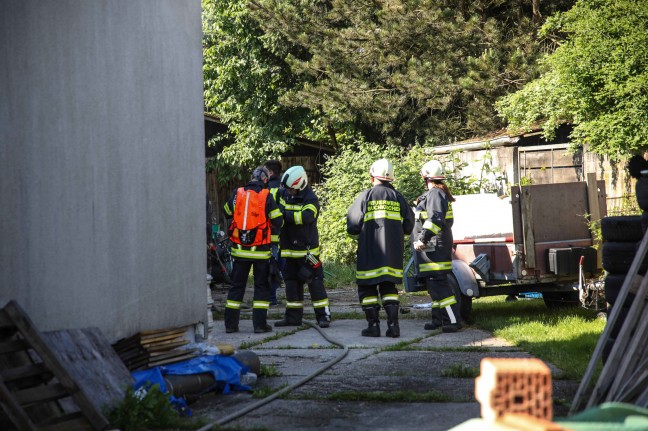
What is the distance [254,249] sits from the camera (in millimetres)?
10719

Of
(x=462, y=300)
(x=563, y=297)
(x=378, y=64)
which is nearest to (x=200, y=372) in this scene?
(x=462, y=300)

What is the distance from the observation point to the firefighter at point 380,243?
10.2 meters

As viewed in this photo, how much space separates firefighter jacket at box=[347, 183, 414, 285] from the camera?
1025 cm

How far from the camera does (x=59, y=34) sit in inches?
242

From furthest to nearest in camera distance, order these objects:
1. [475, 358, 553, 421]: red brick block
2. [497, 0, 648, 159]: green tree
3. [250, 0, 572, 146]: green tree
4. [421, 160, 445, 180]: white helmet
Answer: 1. [250, 0, 572, 146]: green tree
2. [497, 0, 648, 159]: green tree
3. [421, 160, 445, 180]: white helmet
4. [475, 358, 553, 421]: red brick block

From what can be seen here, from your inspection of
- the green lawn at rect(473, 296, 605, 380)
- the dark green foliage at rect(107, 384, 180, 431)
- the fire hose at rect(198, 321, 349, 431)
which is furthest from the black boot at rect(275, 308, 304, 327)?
the dark green foliage at rect(107, 384, 180, 431)

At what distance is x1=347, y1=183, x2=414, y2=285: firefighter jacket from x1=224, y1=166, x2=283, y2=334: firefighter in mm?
988

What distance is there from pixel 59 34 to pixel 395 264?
5.22 meters

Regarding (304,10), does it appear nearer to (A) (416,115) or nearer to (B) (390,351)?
(A) (416,115)

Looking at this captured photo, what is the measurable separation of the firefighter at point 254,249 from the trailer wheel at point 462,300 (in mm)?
2175

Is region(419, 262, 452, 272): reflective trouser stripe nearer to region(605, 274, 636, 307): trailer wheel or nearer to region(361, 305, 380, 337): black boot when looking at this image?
region(361, 305, 380, 337): black boot

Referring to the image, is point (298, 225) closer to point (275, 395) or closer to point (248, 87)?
point (275, 395)

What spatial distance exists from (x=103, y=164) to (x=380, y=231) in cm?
449

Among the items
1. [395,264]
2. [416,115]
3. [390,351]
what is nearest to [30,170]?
[390,351]
